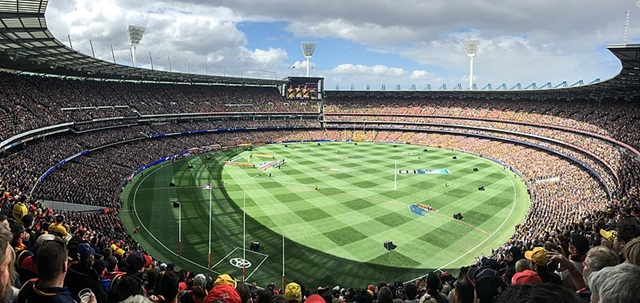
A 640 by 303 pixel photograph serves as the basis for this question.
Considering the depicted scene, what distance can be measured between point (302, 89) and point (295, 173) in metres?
59.1

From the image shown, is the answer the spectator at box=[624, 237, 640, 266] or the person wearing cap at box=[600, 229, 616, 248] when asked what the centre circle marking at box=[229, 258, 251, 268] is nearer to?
the person wearing cap at box=[600, 229, 616, 248]

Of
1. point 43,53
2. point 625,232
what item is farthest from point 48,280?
point 43,53

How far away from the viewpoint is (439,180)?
51.3 m

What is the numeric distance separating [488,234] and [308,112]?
254ft

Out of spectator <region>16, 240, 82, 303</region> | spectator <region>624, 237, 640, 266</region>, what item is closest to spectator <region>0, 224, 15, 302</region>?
spectator <region>16, 240, 82, 303</region>

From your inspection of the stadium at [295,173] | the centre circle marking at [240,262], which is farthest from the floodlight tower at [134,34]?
the centre circle marking at [240,262]

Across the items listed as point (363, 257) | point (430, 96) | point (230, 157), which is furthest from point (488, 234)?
point (430, 96)

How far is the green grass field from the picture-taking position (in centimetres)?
2670

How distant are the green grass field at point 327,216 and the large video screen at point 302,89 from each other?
49838 mm

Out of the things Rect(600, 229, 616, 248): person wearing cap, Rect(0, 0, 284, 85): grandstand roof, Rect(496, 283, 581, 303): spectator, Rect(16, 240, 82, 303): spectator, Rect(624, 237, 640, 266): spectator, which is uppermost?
Rect(0, 0, 284, 85): grandstand roof

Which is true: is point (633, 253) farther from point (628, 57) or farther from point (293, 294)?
point (628, 57)

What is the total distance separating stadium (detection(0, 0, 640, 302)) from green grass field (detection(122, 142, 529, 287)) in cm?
18

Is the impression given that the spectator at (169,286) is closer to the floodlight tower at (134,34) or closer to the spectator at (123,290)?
the spectator at (123,290)

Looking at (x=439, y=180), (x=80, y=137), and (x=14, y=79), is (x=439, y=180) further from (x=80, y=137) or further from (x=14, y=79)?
(x=14, y=79)
